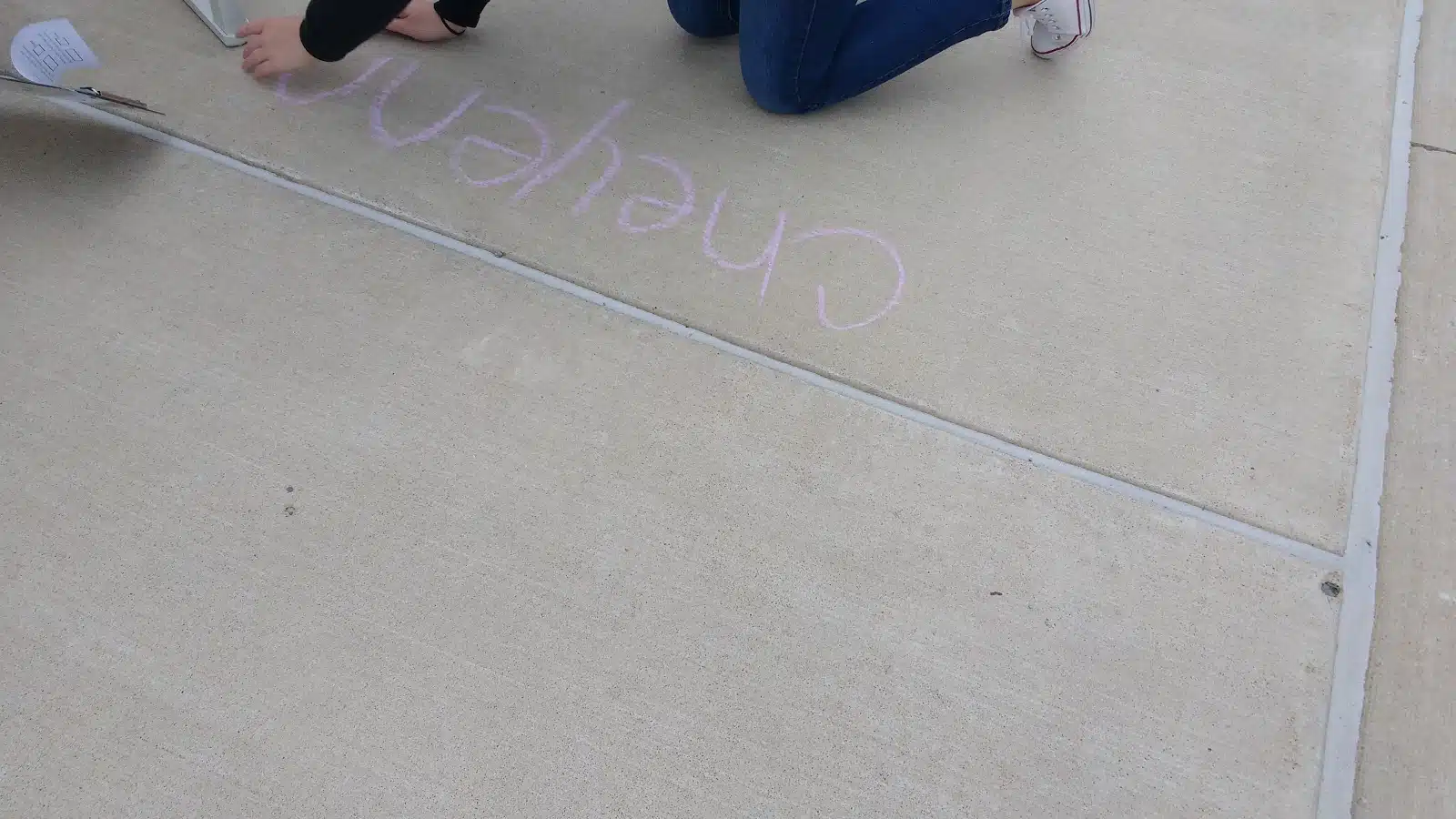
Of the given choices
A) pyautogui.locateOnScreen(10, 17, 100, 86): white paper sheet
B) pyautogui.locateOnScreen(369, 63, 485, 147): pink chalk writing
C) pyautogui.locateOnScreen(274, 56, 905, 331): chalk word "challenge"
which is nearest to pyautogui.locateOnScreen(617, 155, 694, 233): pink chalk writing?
pyautogui.locateOnScreen(274, 56, 905, 331): chalk word "challenge"

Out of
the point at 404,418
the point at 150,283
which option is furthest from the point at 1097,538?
the point at 150,283

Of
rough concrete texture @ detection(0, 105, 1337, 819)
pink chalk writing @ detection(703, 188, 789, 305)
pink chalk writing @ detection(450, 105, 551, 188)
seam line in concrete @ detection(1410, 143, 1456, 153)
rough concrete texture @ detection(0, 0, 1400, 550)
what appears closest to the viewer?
rough concrete texture @ detection(0, 105, 1337, 819)

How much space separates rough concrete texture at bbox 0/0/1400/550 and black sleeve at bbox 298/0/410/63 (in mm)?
183

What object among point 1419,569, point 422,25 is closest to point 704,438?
point 1419,569

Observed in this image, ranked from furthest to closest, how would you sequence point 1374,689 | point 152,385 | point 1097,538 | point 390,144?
point 390,144 < point 152,385 < point 1097,538 < point 1374,689

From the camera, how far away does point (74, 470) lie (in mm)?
1496

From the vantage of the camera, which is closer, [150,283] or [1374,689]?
[1374,689]

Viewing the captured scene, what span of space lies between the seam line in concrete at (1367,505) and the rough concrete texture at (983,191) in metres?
0.03

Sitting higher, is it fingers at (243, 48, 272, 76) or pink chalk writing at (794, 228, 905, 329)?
fingers at (243, 48, 272, 76)

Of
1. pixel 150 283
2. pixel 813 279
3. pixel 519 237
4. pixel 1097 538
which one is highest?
pixel 150 283

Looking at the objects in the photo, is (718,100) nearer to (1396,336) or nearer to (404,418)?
(404,418)

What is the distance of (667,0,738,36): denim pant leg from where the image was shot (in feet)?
7.02

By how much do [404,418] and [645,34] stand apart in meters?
1.07

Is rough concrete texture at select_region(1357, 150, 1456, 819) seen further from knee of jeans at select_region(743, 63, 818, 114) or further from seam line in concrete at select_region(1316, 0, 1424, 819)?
knee of jeans at select_region(743, 63, 818, 114)
